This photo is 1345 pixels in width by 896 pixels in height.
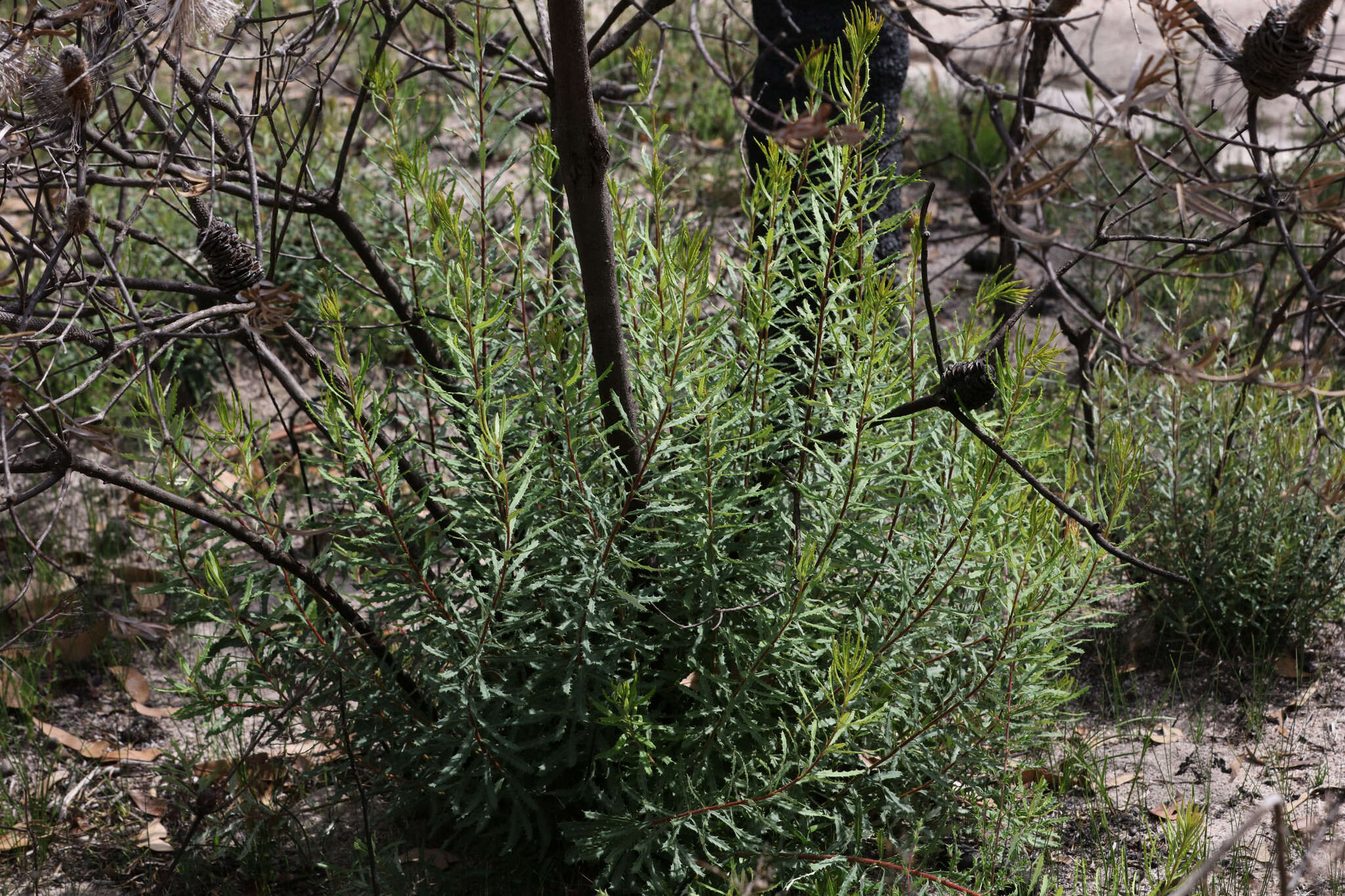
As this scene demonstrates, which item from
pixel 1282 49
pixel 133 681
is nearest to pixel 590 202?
pixel 1282 49

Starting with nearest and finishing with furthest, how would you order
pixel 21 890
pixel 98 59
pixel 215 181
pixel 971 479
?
pixel 98 59
pixel 215 181
pixel 971 479
pixel 21 890

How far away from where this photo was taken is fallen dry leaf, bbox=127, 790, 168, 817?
8.22 feet

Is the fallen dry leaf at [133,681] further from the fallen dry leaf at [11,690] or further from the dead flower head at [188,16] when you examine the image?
the dead flower head at [188,16]

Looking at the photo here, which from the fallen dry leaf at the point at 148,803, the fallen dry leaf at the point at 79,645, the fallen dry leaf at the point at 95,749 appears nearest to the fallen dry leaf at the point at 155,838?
the fallen dry leaf at the point at 148,803

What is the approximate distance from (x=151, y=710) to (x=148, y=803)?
16.3 inches

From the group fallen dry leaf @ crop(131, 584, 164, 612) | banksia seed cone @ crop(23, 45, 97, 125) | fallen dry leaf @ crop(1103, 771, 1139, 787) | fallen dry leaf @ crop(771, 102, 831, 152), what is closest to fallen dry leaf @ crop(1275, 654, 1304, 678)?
fallen dry leaf @ crop(1103, 771, 1139, 787)

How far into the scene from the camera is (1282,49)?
1266mm

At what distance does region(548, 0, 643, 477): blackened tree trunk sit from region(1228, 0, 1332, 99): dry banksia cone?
2.94 feet

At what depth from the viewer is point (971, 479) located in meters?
1.75

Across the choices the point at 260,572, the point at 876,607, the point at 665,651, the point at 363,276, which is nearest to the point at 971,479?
the point at 876,607

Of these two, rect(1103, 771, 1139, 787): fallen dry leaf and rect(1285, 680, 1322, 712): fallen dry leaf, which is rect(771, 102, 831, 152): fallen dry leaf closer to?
rect(1103, 771, 1139, 787): fallen dry leaf

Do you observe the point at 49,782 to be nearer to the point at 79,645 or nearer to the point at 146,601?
the point at 79,645

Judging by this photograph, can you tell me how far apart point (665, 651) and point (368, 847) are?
0.79m

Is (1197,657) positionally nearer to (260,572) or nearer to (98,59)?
(260,572)
